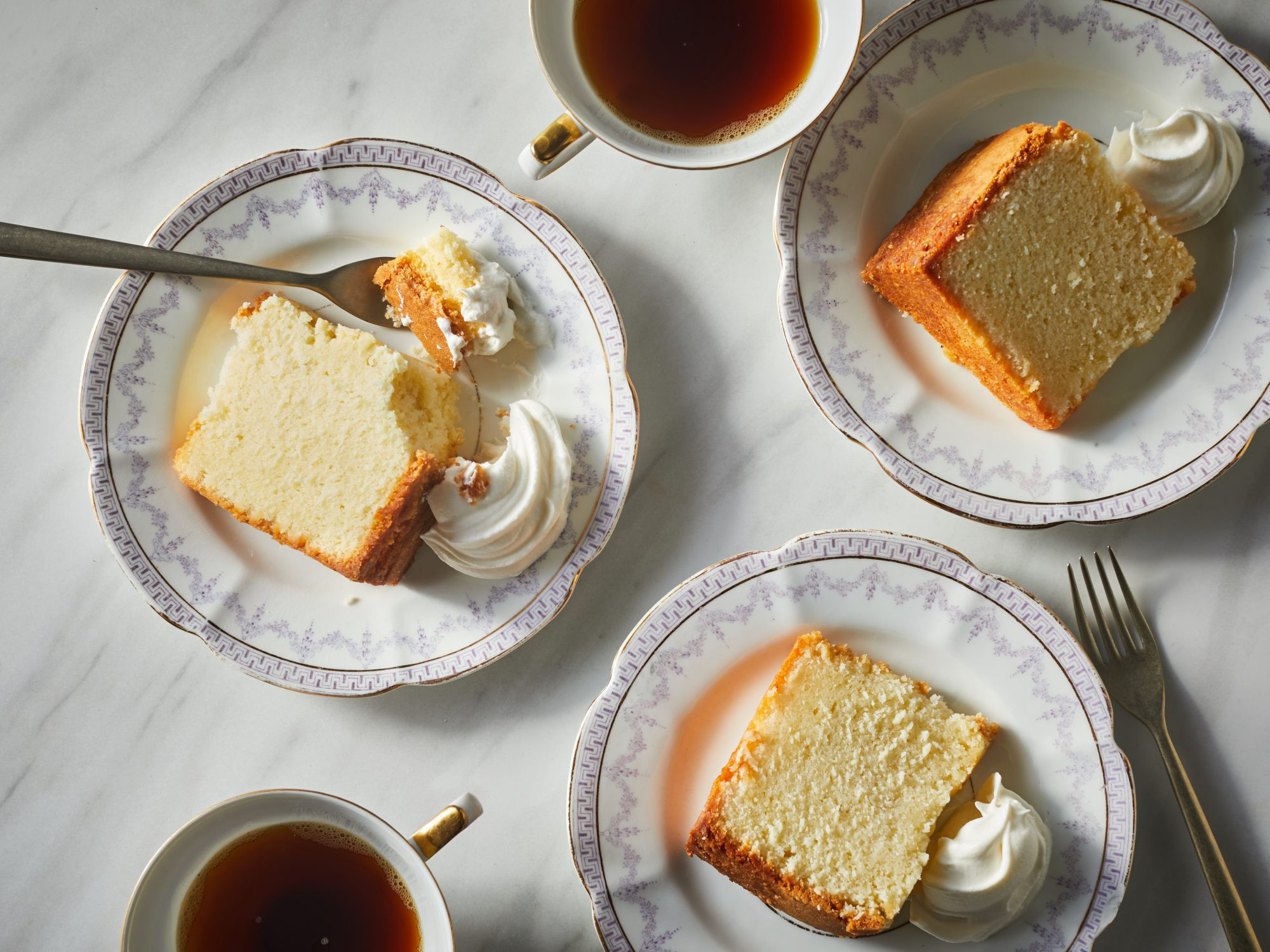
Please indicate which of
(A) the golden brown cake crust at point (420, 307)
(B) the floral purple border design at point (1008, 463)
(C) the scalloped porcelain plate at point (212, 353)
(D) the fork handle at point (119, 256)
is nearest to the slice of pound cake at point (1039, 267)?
(B) the floral purple border design at point (1008, 463)

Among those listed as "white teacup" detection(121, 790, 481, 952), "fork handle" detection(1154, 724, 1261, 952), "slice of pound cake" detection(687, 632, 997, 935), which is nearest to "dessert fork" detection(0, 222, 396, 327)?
"white teacup" detection(121, 790, 481, 952)

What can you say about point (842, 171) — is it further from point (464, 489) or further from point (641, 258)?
point (464, 489)

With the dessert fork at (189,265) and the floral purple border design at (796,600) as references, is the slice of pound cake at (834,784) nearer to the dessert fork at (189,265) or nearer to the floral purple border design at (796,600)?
the floral purple border design at (796,600)

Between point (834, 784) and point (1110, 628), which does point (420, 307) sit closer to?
point (834, 784)

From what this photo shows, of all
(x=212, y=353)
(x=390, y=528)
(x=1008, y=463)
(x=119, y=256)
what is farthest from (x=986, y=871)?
(x=119, y=256)

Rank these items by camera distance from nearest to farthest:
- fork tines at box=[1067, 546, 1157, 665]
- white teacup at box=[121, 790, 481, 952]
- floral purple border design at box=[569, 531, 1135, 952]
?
1. white teacup at box=[121, 790, 481, 952]
2. floral purple border design at box=[569, 531, 1135, 952]
3. fork tines at box=[1067, 546, 1157, 665]

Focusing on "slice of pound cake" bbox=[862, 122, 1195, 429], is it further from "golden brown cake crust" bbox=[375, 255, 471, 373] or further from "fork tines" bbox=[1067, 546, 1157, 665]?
"golden brown cake crust" bbox=[375, 255, 471, 373]
